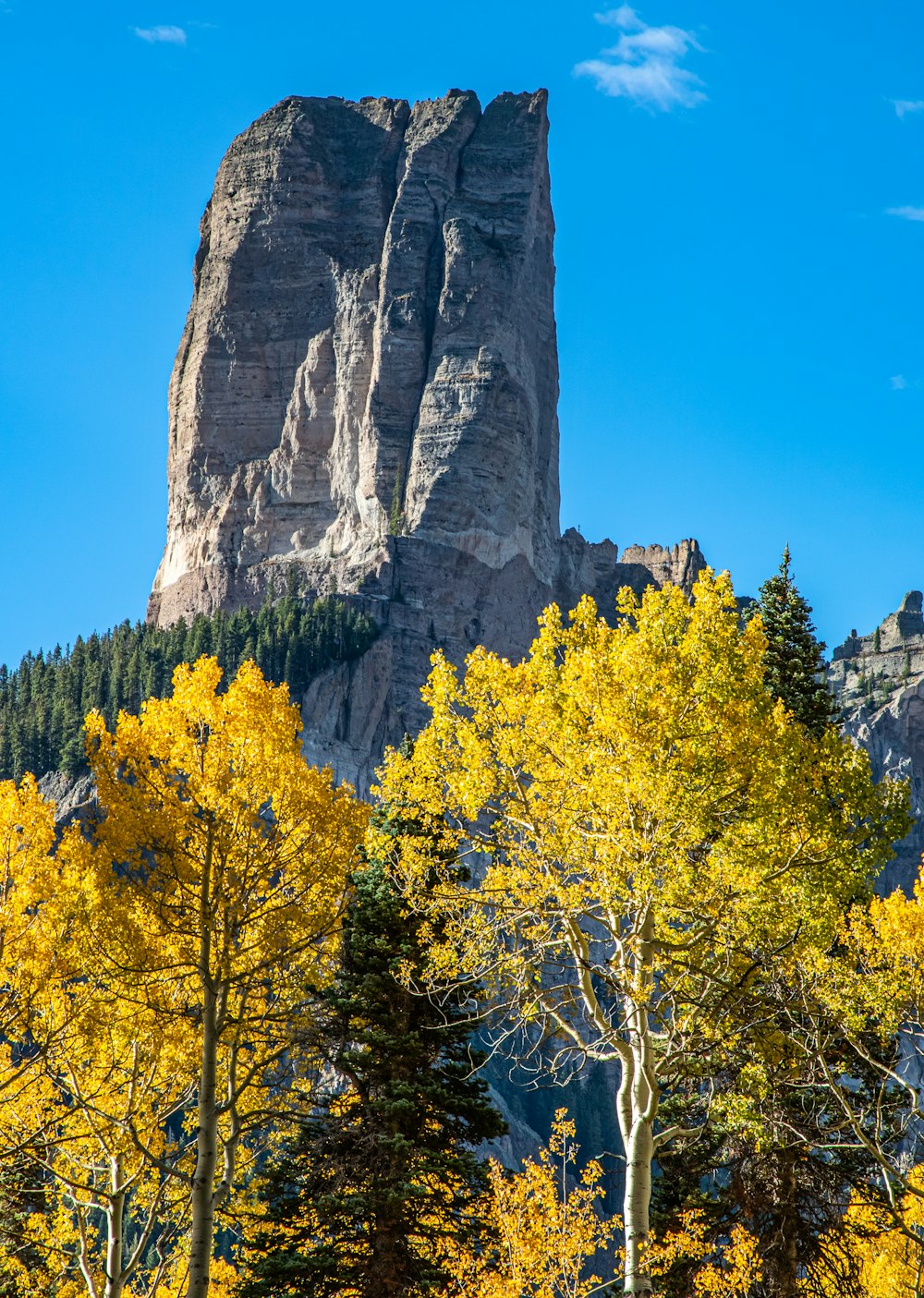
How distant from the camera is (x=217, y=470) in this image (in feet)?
518

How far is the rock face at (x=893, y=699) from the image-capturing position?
497 feet

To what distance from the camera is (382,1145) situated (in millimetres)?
21531

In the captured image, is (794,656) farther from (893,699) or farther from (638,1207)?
(893,699)

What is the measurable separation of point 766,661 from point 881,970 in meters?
9.35

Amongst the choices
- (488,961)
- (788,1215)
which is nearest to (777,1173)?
A: (788,1215)

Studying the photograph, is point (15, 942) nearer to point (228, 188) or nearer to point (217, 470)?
point (217, 470)

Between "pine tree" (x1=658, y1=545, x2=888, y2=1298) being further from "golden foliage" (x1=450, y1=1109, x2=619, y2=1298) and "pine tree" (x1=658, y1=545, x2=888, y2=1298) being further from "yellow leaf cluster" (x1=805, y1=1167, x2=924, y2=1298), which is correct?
"yellow leaf cluster" (x1=805, y1=1167, x2=924, y2=1298)

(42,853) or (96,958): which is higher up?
(42,853)

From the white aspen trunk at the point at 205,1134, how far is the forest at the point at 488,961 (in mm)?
56

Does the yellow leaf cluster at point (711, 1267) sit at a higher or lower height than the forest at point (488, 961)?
lower

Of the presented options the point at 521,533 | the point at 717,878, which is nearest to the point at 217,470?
the point at 521,533

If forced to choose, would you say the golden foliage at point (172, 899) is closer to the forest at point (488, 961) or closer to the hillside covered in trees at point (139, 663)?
the forest at point (488, 961)

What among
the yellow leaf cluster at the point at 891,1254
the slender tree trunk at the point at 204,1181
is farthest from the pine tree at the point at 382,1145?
the yellow leaf cluster at the point at 891,1254

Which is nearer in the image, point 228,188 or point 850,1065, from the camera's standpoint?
point 850,1065
